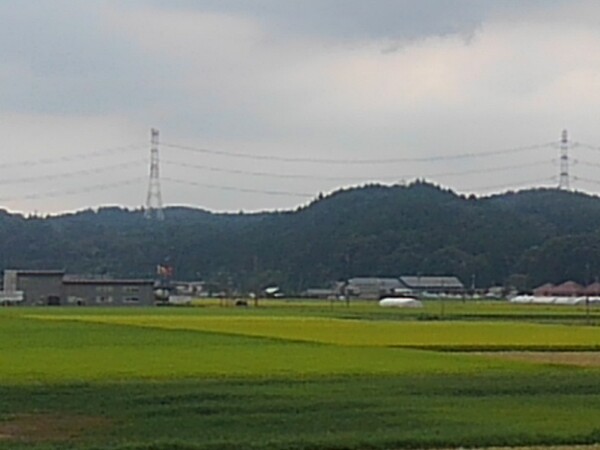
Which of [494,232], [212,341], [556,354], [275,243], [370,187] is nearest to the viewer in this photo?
[556,354]

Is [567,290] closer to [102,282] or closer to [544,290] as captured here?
[544,290]

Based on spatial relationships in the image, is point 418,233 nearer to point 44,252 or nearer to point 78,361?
point 44,252

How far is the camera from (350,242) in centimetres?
15925

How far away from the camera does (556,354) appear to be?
1617 inches

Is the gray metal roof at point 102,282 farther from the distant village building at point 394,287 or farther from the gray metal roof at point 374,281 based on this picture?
the gray metal roof at point 374,281

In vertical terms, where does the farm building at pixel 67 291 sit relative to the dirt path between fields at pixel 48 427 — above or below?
above

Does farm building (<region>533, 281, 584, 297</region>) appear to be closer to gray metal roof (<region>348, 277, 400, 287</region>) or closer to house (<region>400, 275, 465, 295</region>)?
house (<region>400, 275, 465, 295</region>)

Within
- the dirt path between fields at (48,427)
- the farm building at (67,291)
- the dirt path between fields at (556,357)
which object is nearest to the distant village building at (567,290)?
the farm building at (67,291)

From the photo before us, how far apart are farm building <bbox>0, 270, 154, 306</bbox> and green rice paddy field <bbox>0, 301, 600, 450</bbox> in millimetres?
79571

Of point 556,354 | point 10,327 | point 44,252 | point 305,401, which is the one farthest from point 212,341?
point 44,252

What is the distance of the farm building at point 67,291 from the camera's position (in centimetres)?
12712

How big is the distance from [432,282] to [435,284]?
94 centimetres

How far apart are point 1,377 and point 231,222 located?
518 ft

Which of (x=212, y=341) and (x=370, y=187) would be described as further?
(x=370, y=187)
